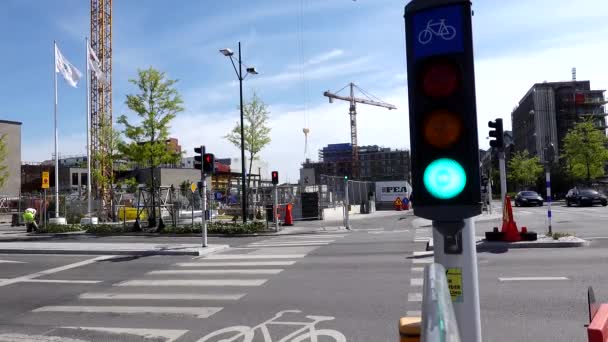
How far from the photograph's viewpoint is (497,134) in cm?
1622

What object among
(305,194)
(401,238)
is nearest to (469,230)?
(401,238)

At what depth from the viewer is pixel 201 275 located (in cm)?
1195

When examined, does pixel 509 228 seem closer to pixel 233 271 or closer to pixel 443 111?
pixel 233 271

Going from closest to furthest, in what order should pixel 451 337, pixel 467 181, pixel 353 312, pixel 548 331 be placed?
pixel 451 337
pixel 467 181
pixel 548 331
pixel 353 312

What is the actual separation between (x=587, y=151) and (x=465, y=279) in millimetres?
65455

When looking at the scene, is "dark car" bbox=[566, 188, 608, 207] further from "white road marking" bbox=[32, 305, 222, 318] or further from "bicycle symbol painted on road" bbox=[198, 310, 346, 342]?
"white road marking" bbox=[32, 305, 222, 318]

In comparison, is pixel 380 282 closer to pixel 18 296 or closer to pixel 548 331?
pixel 548 331

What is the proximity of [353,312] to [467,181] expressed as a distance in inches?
222

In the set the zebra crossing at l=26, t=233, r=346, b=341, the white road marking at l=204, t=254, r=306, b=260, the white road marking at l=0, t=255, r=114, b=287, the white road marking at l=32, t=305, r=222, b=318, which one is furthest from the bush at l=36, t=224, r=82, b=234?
the white road marking at l=32, t=305, r=222, b=318

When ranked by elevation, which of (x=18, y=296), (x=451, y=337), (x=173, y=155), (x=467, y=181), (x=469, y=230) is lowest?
(x=18, y=296)

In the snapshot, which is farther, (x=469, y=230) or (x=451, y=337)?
(x=469, y=230)

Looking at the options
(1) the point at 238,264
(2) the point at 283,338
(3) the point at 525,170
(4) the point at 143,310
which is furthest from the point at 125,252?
(3) the point at 525,170

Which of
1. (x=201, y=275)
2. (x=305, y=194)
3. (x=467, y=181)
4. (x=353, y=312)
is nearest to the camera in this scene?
(x=467, y=181)

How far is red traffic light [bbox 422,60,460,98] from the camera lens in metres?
2.56
